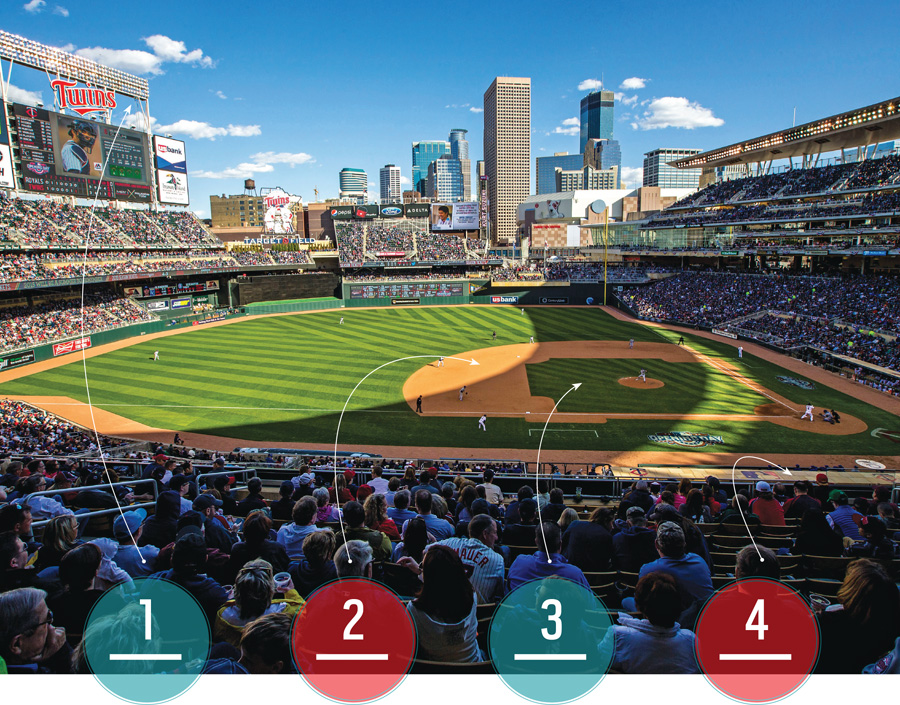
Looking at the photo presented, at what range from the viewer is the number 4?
13.2 ft

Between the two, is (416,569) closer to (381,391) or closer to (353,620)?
(353,620)

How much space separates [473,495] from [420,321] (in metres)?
50.5

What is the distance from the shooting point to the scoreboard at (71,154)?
1996 inches

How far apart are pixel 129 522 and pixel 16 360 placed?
138ft

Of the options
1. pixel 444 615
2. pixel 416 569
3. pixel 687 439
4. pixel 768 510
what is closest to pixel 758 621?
pixel 444 615

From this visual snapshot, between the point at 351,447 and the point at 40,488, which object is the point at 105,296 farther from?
the point at 40,488

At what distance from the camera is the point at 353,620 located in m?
3.86

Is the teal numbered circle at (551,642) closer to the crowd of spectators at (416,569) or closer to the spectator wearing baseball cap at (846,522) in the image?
the crowd of spectators at (416,569)

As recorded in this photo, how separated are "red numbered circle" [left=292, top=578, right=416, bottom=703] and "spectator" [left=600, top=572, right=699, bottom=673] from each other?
1.46 m

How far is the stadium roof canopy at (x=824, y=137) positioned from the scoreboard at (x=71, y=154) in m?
68.0

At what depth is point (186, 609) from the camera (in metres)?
4.33

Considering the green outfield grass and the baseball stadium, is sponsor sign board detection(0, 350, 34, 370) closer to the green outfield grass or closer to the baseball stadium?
the baseball stadium

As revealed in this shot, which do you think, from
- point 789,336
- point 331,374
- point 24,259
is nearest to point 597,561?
point 331,374

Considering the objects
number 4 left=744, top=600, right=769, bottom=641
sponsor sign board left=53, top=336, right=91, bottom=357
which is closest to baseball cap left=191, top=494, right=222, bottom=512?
number 4 left=744, top=600, right=769, bottom=641
